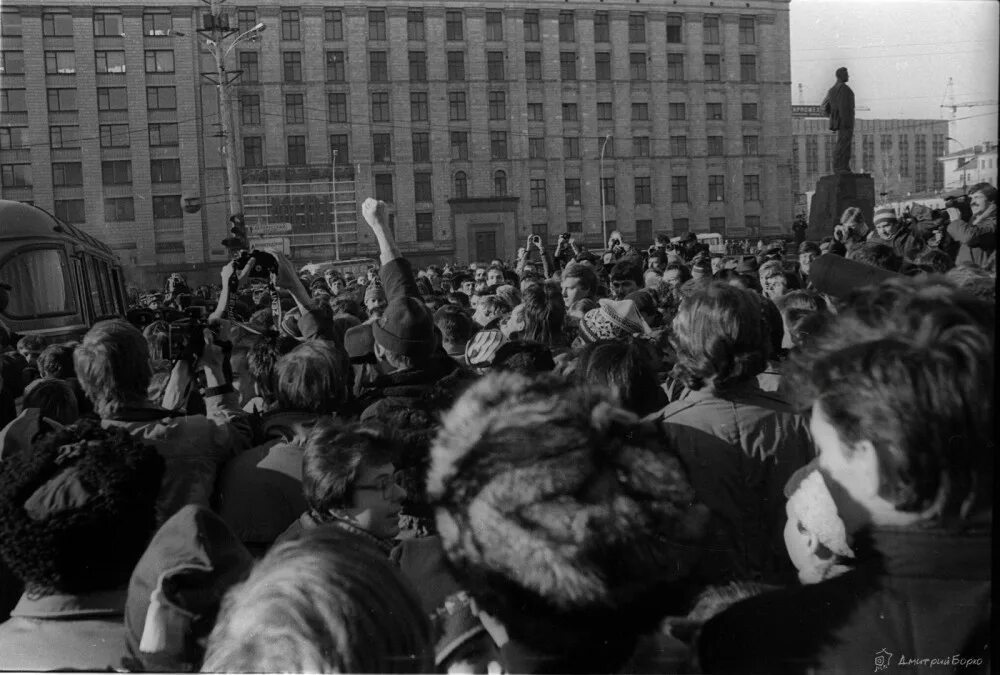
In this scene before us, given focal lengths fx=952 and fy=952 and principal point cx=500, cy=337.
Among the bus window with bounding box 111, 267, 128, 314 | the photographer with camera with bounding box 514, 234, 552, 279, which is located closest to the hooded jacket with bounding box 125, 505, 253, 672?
the photographer with camera with bounding box 514, 234, 552, 279

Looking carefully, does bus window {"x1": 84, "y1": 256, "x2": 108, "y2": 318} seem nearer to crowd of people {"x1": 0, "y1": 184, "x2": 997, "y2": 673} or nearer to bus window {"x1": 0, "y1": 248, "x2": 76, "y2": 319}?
bus window {"x1": 0, "y1": 248, "x2": 76, "y2": 319}

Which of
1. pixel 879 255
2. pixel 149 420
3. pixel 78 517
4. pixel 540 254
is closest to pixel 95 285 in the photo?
pixel 540 254

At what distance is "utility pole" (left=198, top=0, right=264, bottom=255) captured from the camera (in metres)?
4.68

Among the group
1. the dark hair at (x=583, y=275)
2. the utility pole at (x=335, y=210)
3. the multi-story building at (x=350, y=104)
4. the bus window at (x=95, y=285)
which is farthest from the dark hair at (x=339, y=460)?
the bus window at (x=95, y=285)

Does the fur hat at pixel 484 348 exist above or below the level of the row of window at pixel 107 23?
below

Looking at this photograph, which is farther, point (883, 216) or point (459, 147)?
point (459, 147)

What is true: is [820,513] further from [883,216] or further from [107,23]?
[107,23]

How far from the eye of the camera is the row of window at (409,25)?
5.41m

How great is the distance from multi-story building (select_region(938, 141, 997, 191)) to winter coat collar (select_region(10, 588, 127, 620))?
2.62 meters

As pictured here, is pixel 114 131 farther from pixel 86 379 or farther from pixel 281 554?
pixel 281 554

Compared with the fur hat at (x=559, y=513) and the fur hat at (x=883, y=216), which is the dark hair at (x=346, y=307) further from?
the fur hat at (x=559, y=513)

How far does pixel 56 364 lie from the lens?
16.4 ft

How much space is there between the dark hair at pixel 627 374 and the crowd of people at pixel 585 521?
0.01m

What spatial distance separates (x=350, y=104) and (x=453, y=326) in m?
2.63
